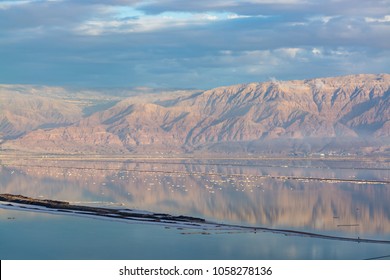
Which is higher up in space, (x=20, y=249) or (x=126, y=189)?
(x=126, y=189)

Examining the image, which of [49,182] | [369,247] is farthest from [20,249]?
[49,182]

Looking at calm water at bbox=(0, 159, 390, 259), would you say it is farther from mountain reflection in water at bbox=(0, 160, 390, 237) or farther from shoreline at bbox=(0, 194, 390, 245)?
shoreline at bbox=(0, 194, 390, 245)

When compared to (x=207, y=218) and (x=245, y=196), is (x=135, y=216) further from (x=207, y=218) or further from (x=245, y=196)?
(x=245, y=196)

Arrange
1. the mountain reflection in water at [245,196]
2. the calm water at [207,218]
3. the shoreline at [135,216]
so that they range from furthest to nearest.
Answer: the mountain reflection in water at [245,196] < the shoreline at [135,216] < the calm water at [207,218]

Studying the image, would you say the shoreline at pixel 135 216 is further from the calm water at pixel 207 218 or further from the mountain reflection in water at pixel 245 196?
the mountain reflection in water at pixel 245 196

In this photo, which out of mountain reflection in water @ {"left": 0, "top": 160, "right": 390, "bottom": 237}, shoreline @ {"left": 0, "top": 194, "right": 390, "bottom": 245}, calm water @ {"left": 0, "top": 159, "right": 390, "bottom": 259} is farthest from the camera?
mountain reflection in water @ {"left": 0, "top": 160, "right": 390, "bottom": 237}

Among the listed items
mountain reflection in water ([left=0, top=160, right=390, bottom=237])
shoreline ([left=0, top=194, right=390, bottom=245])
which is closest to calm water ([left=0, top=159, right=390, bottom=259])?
mountain reflection in water ([left=0, top=160, right=390, bottom=237])

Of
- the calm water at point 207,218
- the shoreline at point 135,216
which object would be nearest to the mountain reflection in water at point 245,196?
the calm water at point 207,218

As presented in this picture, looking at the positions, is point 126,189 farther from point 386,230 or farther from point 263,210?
point 386,230
